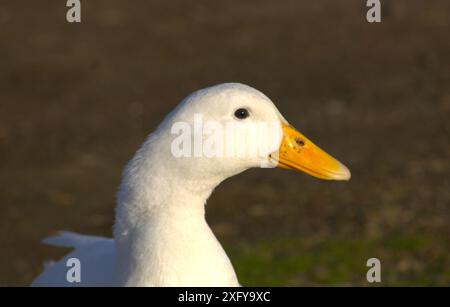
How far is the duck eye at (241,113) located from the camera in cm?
473

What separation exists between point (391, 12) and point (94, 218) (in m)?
7.58

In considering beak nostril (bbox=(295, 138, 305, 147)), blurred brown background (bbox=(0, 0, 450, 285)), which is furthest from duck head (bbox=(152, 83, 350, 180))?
blurred brown background (bbox=(0, 0, 450, 285))

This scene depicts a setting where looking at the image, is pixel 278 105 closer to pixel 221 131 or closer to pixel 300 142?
pixel 300 142

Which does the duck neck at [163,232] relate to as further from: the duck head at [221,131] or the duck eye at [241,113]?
the duck eye at [241,113]

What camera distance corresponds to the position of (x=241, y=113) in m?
4.74

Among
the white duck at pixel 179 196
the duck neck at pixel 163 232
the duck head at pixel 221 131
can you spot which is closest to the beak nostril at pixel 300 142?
the duck head at pixel 221 131

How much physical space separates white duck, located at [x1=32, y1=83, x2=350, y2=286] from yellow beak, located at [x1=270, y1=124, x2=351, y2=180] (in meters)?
0.21

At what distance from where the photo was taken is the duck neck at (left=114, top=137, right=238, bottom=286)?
451 cm

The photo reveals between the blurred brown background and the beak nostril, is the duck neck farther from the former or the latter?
the blurred brown background

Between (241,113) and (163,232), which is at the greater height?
(241,113)

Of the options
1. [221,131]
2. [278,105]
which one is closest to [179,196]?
[221,131]

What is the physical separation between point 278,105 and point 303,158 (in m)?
7.99

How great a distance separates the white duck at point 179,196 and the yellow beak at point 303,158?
0.69 feet

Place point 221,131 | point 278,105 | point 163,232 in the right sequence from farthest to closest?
point 278,105
point 221,131
point 163,232
